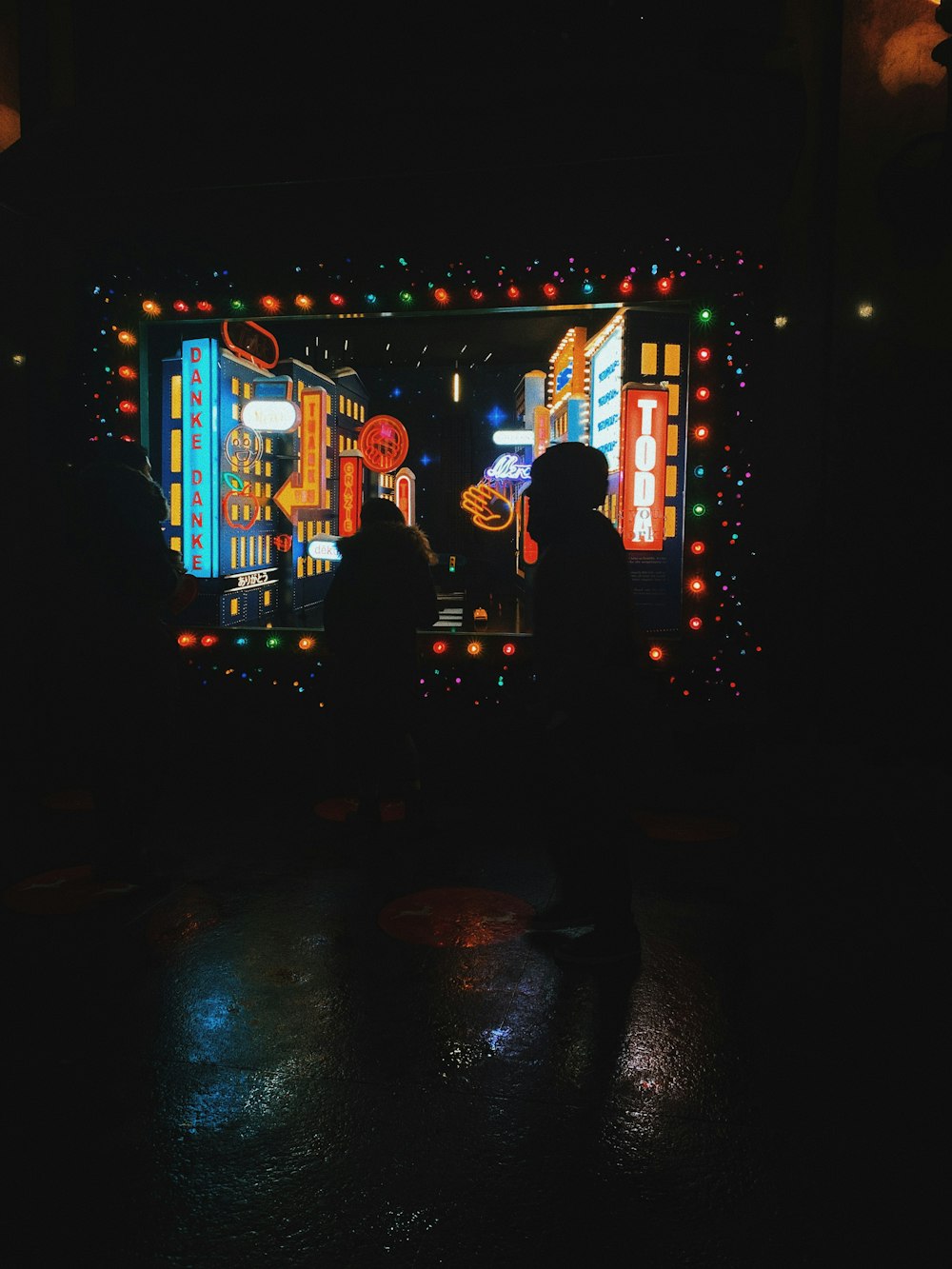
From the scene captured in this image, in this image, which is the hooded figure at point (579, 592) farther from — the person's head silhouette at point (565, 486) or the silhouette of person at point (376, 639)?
the silhouette of person at point (376, 639)

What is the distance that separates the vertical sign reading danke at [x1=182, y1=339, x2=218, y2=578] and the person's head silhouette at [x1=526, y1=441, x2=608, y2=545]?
3741 millimetres

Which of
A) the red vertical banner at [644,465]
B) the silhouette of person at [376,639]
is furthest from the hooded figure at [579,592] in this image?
the red vertical banner at [644,465]

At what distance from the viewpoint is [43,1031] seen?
10.3 feet

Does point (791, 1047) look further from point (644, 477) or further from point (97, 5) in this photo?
point (97, 5)

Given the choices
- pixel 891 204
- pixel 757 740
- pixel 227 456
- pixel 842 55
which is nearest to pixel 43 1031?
pixel 757 740

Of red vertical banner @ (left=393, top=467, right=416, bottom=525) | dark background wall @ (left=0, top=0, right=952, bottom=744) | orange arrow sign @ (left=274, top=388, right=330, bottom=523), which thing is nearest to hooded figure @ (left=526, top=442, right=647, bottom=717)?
dark background wall @ (left=0, top=0, right=952, bottom=744)

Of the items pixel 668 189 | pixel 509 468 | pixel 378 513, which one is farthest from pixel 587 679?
pixel 509 468

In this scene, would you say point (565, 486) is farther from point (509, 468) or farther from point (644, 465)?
point (509, 468)

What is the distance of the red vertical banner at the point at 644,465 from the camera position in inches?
238

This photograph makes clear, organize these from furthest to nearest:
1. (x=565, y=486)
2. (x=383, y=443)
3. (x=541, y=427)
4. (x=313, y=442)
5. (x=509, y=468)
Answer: (x=383, y=443) → (x=541, y=427) → (x=509, y=468) → (x=313, y=442) → (x=565, y=486)

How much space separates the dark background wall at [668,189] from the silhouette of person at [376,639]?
2.08 metres

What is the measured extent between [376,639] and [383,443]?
6366 millimetres

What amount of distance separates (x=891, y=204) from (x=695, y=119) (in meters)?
1.32

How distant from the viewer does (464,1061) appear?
2986mm
